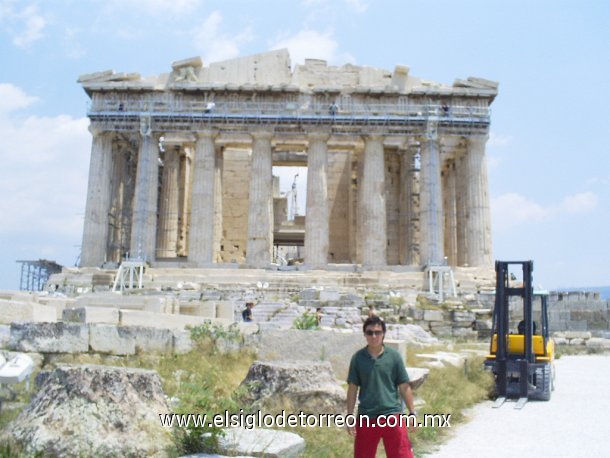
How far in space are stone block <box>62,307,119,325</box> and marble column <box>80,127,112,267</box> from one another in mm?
21944

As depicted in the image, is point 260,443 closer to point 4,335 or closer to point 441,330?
point 4,335

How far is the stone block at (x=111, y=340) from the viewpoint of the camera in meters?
9.20

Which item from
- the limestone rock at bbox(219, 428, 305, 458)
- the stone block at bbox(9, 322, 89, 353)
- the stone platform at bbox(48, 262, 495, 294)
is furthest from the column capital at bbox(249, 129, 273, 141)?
the limestone rock at bbox(219, 428, 305, 458)

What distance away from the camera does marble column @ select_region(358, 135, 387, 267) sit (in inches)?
1246

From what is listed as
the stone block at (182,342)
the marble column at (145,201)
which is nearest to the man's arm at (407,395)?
the stone block at (182,342)

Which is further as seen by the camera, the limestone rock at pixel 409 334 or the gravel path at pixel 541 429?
the limestone rock at pixel 409 334

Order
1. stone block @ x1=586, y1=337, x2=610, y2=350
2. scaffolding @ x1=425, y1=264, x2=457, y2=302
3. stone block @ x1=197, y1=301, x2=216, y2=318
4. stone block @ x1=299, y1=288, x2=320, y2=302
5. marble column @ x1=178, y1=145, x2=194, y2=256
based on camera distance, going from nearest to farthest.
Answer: stone block @ x1=197, y1=301, x2=216, y2=318, stone block @ x1=586, y1=337, x2=610, y2=350, stone block @ x1=299, y1=288, x2=320, y2=302, scaffolding @ x1=425, y1=264, x2=457, y2=302, marble column @ x1=178, y1=145, x2=194, y2=256

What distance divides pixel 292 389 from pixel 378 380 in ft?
7.72

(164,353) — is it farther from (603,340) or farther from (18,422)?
(603,340)

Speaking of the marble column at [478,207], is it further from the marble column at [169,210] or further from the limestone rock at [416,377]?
the limestone rock at [416,377]

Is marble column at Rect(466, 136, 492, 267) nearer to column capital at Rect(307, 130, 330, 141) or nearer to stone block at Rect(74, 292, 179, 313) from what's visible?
column capital at Rect(307, 130, 330, 141)

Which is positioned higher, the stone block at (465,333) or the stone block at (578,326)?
the stone block at (578,326)

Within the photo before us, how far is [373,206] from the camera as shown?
3209 centimetres

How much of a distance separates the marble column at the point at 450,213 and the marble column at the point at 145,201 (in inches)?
627
